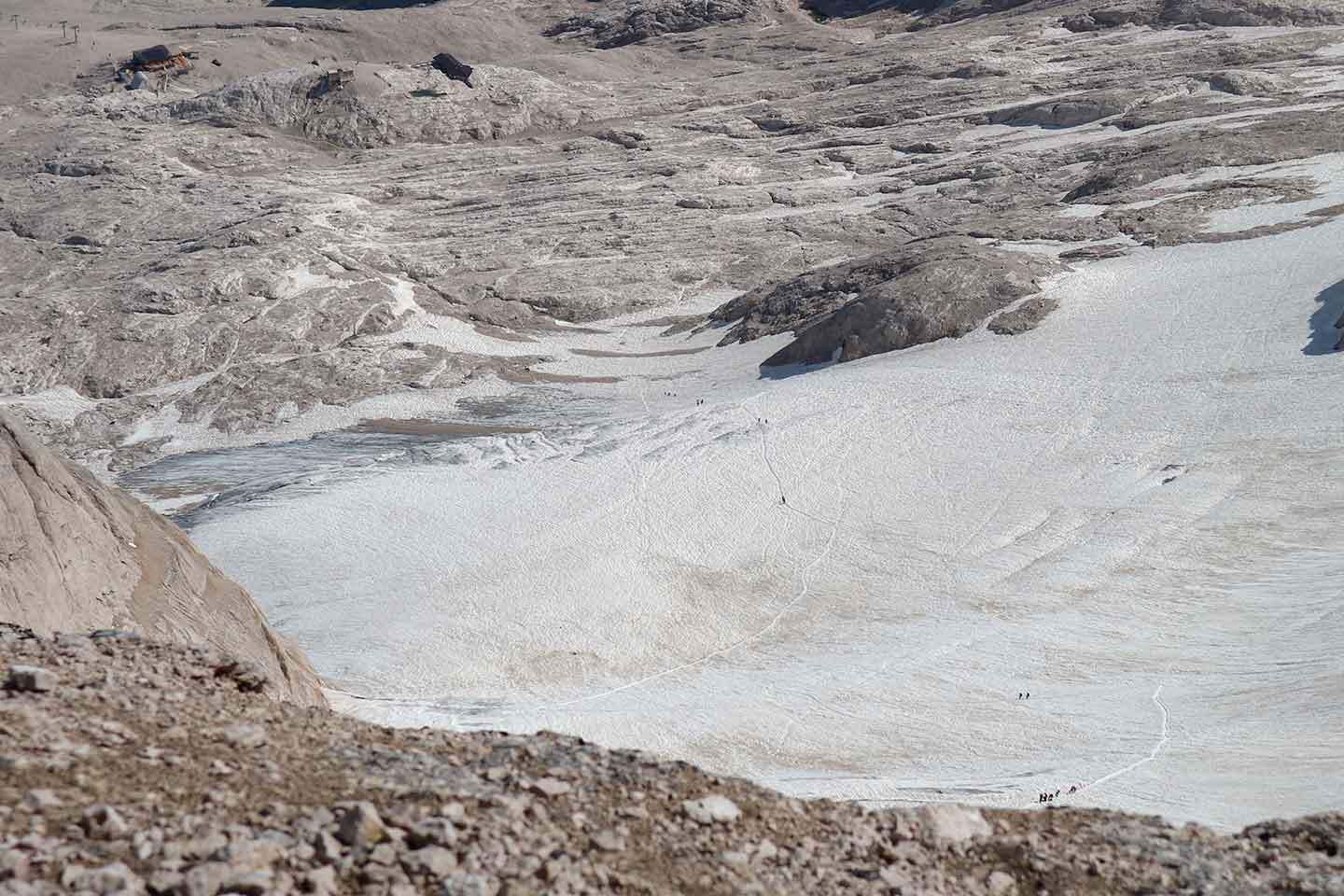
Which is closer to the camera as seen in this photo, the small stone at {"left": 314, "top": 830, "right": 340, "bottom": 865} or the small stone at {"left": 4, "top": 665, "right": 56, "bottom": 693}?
the small stone at {"left": 314, "top": 830, "right": 340, "bottom": 865}

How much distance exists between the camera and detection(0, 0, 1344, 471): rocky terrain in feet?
103

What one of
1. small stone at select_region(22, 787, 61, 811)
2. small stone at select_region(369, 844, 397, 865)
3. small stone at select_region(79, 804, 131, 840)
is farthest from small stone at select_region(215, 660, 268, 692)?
small stone at select_region(369, 844, 397, 865)

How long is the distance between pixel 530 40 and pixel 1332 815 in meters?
67.6

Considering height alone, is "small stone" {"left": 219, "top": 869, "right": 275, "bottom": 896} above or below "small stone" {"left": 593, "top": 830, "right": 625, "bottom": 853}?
above

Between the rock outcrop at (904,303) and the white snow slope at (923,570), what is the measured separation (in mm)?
1152

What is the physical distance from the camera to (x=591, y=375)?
3203 cm

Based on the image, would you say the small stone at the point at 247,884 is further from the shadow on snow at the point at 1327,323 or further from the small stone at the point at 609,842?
the shadow on snow at the point at 1327,323

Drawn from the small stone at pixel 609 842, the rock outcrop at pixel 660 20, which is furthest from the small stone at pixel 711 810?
the rock outcrop at pixel 660 20

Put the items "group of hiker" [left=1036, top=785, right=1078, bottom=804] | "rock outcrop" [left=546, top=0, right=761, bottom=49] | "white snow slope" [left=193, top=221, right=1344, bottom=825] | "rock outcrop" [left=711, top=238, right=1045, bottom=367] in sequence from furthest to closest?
"rock outcrop" [left=546, top=0, right=761, bottom=49] → "rock outcrop" [left=711, top=238, right=1045, bottom=367] → "white snow slope" [left=193, top=221, right=1344, bottom=825] → "group of hiker" [left=1036, top=785, right=1078, bottom=804]

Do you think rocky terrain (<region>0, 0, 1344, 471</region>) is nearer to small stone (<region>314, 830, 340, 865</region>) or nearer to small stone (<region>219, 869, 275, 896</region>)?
small stone (<region>314, 830, 340, 865</region>)

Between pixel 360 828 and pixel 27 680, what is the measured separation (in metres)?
1.97

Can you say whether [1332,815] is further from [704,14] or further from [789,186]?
[704,14]

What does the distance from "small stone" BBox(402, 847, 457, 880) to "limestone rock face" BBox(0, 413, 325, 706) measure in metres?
5.15

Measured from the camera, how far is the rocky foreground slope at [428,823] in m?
4.61
